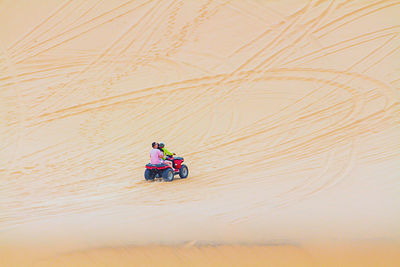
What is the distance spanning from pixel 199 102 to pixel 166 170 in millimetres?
4548

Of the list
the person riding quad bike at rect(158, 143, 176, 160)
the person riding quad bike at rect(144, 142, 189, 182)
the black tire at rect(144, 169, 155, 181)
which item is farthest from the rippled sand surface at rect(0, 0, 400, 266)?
the person riding quad bike at rect(158, 143, 176, 160)

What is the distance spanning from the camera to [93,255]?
23.7ft

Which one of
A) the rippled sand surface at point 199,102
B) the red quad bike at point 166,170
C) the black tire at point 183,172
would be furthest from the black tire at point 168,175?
the black tire at point 183,172

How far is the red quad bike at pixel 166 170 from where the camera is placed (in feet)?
39.2

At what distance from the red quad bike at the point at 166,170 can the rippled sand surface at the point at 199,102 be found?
0.25 metres

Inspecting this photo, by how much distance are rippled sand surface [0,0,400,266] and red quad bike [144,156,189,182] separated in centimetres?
25

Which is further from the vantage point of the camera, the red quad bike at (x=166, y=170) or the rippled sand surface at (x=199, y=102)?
the red quad bike at (x=166, y=170)

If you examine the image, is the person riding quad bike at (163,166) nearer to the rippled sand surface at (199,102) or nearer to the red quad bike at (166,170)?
the red quad bike at (166,170)

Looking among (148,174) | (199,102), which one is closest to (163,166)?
(148,174)

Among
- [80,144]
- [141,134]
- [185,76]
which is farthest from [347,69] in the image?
[80,144]

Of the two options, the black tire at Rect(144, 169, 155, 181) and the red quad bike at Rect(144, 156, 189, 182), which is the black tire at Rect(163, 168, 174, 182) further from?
the black tire at Rect(144, 169, 155, 181)

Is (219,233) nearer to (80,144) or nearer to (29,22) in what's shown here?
(80,144)

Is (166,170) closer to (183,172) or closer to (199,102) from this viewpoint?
(183,172)

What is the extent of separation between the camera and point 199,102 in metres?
16.2
